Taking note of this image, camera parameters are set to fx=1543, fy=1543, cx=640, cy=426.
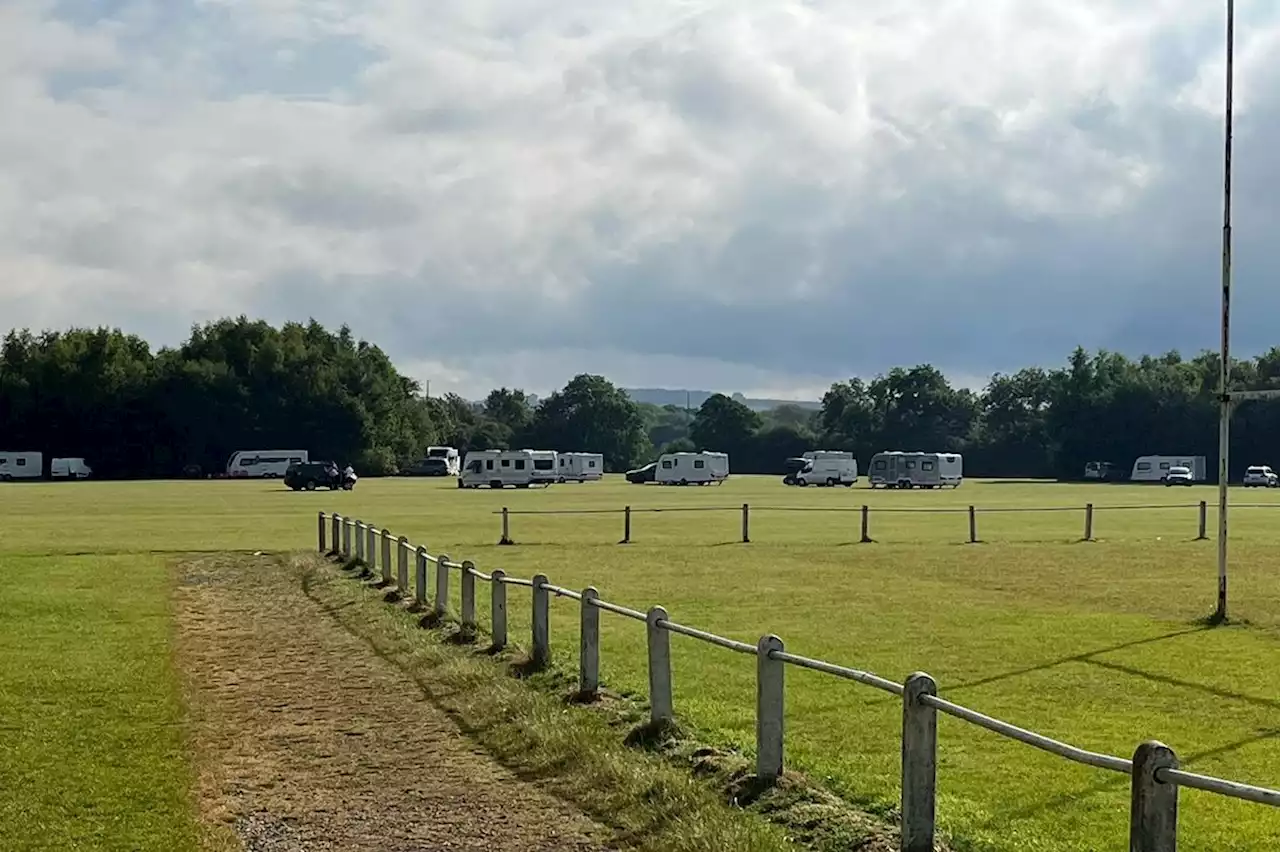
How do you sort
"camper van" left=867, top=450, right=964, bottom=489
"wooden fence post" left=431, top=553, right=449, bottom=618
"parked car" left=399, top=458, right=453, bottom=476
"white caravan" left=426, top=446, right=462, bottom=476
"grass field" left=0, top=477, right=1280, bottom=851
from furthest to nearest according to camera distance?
"white caravan" left=426, top=446, right=462, bottom=476 < "parked car" left=399, top=458, right=453, bottom=476 < "camper van" left=867, top=450, right=964, bottom=489 < "wooden fence post" left=431, top=553, right=449, bottom=618 < "grass field" left=0, top=477, right=1280, bottom=851

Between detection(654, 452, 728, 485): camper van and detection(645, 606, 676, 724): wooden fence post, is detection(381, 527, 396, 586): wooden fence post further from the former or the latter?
detection(654, 452, 728, 485): camper van

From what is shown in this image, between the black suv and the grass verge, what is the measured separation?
214 feet

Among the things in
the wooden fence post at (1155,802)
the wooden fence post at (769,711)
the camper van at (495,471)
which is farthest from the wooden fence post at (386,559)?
the camper van at (495,471)

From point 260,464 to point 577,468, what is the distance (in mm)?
23315

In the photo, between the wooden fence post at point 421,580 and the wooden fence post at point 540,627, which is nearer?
the wooden fence post at point 540,627

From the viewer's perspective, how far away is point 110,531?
3994 centimetres

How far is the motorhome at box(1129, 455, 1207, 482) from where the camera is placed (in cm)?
10850

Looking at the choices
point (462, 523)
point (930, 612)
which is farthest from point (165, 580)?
point (462, 523)

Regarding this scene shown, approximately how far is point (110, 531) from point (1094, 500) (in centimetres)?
4163

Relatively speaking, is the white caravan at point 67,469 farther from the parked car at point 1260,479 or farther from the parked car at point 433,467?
the parked car at point 1260,479

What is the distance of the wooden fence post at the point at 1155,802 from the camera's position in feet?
19.5

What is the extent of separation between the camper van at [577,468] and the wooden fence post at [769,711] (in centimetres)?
9639

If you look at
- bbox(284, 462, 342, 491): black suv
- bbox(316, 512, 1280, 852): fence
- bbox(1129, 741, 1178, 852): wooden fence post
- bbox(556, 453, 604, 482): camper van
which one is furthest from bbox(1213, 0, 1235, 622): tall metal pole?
bbox(556, 453, 604, 482): camper van

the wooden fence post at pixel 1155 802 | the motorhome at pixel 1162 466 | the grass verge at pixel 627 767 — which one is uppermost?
the motorhome at pixel 1162 466
